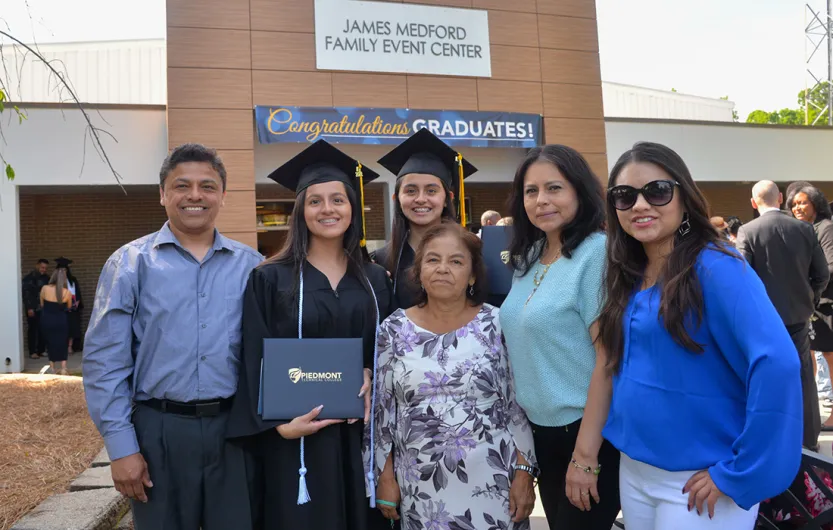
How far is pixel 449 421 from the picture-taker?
7.38 ft

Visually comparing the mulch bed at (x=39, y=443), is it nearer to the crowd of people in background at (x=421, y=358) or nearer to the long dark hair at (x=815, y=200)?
the crowd of people in background at (x=421, y=358)

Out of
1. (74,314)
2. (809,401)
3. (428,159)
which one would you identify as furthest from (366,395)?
(74,314)

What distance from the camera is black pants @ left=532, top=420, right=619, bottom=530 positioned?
6.84 feet

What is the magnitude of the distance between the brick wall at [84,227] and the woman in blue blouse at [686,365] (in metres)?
13.6

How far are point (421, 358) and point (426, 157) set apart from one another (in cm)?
140

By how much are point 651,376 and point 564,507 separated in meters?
0.73

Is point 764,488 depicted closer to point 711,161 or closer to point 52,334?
point 52,334

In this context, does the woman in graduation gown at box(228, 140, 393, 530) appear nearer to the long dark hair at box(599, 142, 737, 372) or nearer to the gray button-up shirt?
the gray button-up shirt

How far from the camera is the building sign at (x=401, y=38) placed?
10047mm

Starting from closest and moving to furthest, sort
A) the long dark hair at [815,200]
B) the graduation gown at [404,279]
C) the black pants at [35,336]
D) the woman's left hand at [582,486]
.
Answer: the woman's left hand at [582,486]
the graduation gown at [404,279]
the long dark hair at [815,200]
the black pants at [35,336]

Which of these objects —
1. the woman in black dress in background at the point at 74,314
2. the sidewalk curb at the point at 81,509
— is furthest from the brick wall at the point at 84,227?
the sidewalk curb at the point at 81,509

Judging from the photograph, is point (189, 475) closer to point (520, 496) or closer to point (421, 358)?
point (421, 358)

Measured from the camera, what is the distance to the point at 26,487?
12.0ft

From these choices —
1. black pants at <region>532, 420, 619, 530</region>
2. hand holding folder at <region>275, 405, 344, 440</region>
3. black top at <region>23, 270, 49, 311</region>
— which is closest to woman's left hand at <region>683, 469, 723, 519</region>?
black pants at <region>532, 420, 619, 530</region>
